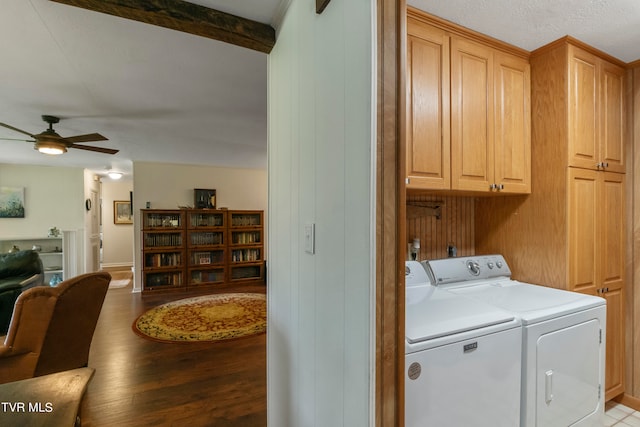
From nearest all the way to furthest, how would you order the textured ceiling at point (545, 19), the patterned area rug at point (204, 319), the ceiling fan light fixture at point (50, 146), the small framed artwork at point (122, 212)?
the textured ceiling at point (545, 19) → the ceiling fan light fixture at point (50, 146) → the patterned area rug at point (204, 319) → the small framed artwork at point (122, 212)

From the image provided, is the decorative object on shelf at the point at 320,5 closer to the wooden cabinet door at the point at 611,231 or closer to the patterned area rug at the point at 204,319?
the wooden cabinet door at the point at 611,231

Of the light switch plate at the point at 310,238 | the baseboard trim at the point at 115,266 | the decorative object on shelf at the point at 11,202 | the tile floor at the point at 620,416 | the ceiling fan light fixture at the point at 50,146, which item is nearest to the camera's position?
the light switch plate at the point at 310,238

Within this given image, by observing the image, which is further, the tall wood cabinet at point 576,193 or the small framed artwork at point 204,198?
the small framed artwork at point 204,198

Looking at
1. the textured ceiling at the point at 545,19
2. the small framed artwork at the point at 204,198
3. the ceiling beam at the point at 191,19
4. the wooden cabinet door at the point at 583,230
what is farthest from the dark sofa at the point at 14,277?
the wooden cabinet door at the point at 583,230

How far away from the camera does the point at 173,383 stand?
91.7 inches

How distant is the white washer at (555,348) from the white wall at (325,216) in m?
0.87

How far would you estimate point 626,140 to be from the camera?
6.68 ft

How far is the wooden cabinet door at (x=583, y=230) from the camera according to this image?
5.69 ft

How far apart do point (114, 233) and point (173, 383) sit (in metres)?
6.75

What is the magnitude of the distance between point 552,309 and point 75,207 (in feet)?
24.0

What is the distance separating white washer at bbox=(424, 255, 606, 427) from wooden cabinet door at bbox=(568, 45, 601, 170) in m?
0.86

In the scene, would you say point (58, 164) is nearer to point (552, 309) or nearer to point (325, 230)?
point (325, 230)

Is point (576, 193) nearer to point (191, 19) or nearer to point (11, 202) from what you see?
point (191, 19)

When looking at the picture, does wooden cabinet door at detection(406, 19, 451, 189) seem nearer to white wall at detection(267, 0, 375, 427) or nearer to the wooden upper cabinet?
white wall at detection(267, 0, 375, 427)
